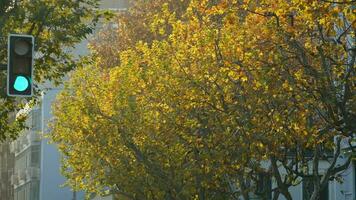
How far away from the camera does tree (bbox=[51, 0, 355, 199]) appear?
52.7ft

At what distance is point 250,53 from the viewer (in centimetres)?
1694

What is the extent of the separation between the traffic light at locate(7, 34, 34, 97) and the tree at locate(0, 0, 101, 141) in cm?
560

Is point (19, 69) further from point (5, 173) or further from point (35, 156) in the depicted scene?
point (5, 173)

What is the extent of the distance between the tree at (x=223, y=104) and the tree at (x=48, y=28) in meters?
2.00

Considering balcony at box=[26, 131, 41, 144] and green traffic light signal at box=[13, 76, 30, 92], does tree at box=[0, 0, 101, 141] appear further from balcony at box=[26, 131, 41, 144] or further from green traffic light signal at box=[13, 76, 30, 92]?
balcony at box=[26, 131, 41, 144]

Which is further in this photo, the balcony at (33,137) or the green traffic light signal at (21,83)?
the balcony at (33,137)

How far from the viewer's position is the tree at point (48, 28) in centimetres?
1878

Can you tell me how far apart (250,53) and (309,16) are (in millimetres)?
2432

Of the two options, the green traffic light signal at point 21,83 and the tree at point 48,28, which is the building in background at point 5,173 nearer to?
the tree at point 48,28

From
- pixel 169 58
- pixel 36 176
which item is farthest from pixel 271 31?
pixel 36 176

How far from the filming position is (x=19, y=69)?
12906 millimetres

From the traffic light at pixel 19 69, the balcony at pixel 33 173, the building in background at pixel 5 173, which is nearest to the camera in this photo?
the traffic light at pixel 19 69

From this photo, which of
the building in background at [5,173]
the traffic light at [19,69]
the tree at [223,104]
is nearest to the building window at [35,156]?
the building in background at [5,173]

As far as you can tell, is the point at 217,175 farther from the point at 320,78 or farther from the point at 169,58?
the point at 320,78
